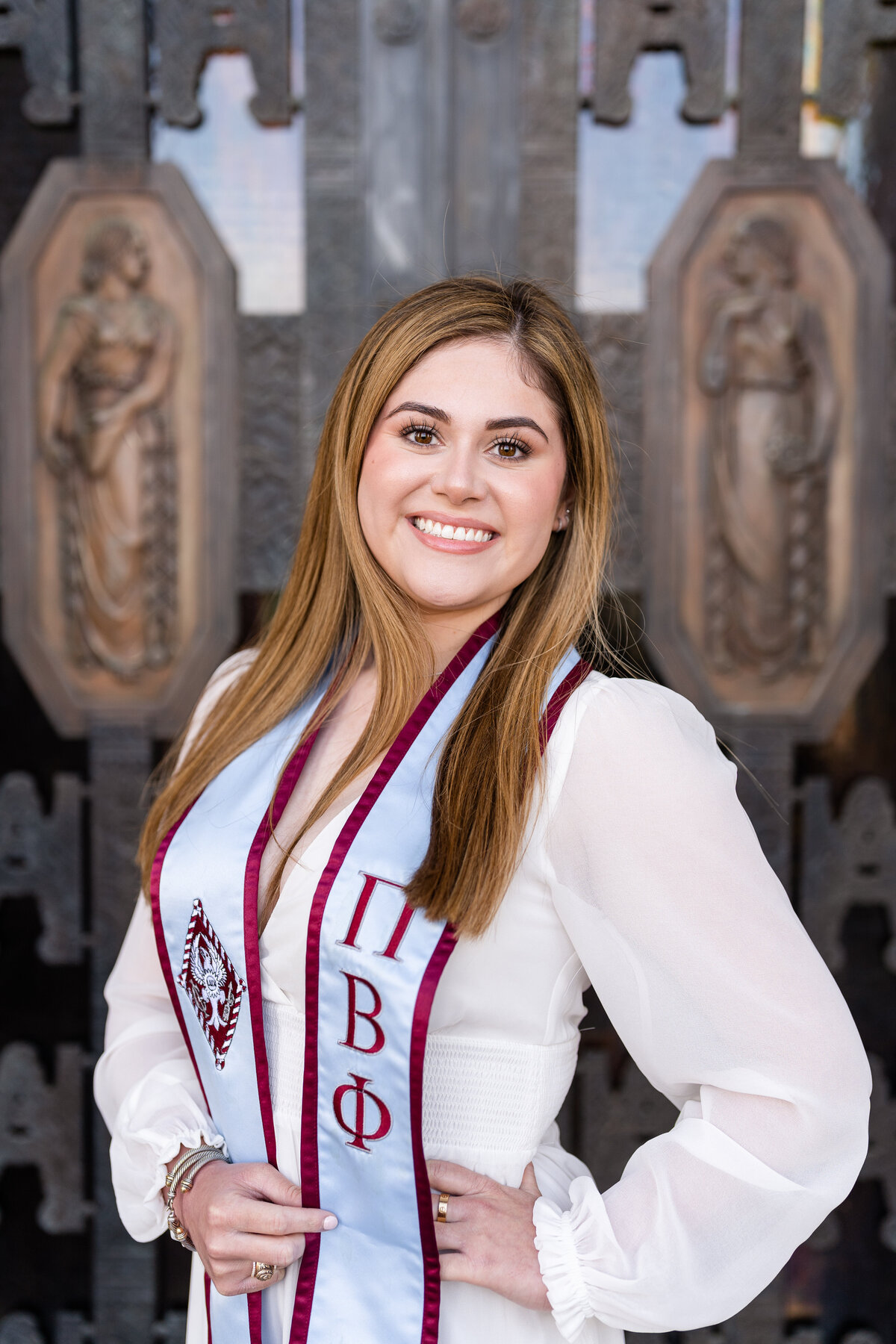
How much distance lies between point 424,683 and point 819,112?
160 centimetres

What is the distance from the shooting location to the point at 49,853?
213 centimetres

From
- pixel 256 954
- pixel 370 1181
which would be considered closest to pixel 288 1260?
pixel 370 1181

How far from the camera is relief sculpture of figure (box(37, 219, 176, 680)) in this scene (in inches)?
80.0

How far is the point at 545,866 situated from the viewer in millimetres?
971

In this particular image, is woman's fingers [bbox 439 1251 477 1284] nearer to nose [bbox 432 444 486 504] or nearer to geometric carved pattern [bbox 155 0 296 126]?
nose [bbox 432 444 486 504]

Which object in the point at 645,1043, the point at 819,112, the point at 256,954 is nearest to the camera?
the point at 645,1043

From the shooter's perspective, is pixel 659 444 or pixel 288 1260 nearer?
pixel 288 1260

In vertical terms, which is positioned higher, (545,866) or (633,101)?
(633,101)

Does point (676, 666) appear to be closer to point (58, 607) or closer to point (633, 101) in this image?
point (633, 101)

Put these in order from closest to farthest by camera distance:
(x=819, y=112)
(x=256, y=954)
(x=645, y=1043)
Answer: (x=645, y=1043)
(x=256, y=954)
(x=819, y=112)

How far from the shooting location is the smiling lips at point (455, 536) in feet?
3.45

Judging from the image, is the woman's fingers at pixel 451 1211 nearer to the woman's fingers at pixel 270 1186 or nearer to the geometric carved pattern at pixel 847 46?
the woman's fingers at pixel 270 1186

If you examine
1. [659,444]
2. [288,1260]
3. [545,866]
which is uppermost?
[659,444]

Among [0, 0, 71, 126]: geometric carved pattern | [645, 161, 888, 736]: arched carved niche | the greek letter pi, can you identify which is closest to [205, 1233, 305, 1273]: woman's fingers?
the greek letter pi
